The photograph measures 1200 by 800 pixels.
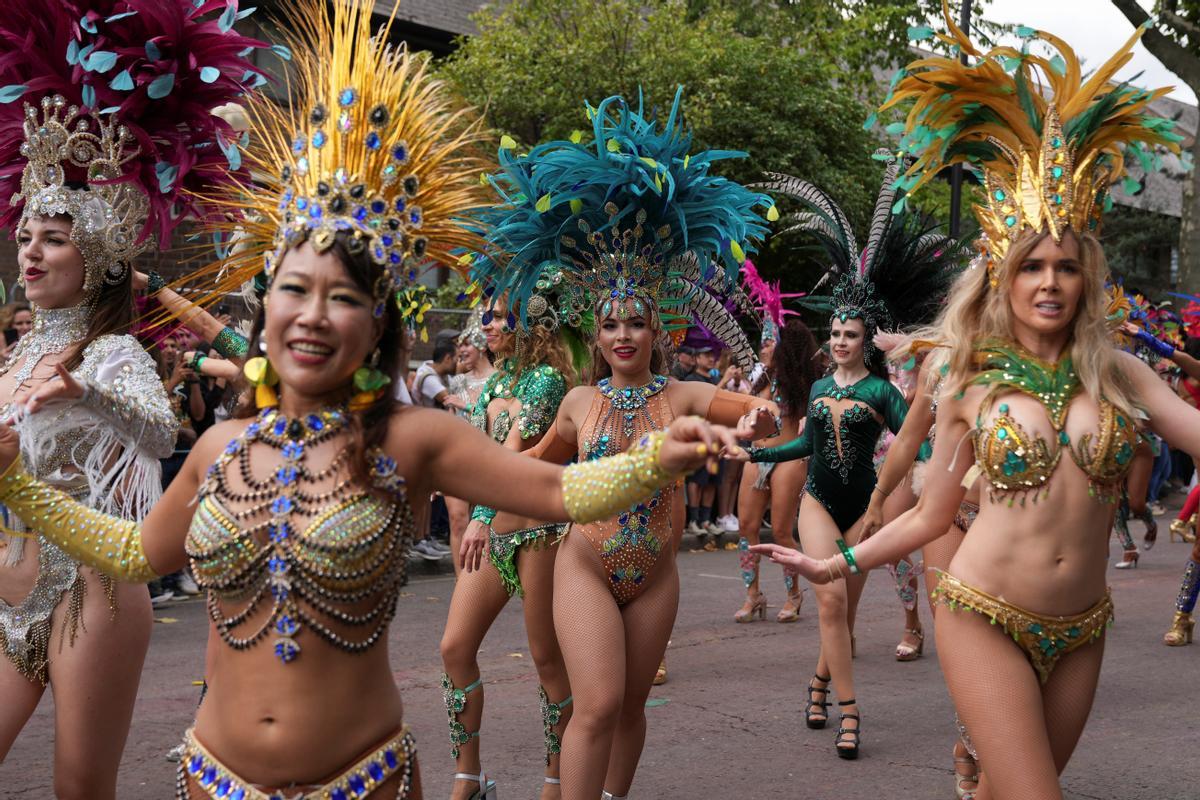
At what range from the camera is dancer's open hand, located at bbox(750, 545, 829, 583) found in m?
3.92

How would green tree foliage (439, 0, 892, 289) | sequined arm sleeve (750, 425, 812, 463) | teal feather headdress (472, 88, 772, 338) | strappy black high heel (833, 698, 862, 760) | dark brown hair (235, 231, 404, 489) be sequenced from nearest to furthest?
dark brown hair (235, 231, 404, 489) → teal feather headdress (472, 88, 772, 338) → sequined arm sleeve (750, 425, 812, 463) → strappy black high heel (833, 698, 862, 760) → green tree foliage (439, 0, 892, 289)

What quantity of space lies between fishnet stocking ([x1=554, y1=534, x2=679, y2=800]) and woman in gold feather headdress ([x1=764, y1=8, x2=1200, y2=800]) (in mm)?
907

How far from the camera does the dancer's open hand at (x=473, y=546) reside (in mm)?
5270

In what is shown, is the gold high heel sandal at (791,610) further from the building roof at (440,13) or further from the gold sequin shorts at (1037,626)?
the building roof at (440,13)

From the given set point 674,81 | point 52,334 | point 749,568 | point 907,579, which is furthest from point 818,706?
point 674,81

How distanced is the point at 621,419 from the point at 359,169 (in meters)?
2.35

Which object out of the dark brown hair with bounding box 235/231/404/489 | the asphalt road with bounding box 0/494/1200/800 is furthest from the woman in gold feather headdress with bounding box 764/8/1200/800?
the asphalt road with bounding box 0/494/1200/800

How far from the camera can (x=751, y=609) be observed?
10.3 meters

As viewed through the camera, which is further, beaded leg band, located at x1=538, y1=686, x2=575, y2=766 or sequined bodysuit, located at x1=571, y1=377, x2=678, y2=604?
beaded leg band, located at x1=538, y1=686, x2=575, y2=766

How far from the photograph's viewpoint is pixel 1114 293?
18.2ft

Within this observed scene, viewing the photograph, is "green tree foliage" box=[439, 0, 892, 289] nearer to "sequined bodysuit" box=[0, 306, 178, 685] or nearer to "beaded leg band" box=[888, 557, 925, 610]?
"beaded leg band" box=[888, 557, 925, 610]

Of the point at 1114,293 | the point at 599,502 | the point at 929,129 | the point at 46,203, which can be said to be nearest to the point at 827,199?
the point at 1114,293

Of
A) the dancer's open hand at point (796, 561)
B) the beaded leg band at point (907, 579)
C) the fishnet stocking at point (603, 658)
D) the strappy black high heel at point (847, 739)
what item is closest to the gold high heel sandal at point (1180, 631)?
the beaded leg band at point (907, 579)

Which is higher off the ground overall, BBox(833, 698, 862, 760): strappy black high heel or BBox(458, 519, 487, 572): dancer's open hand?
BBox(458, 519, 487, 572): dancer's open hand
